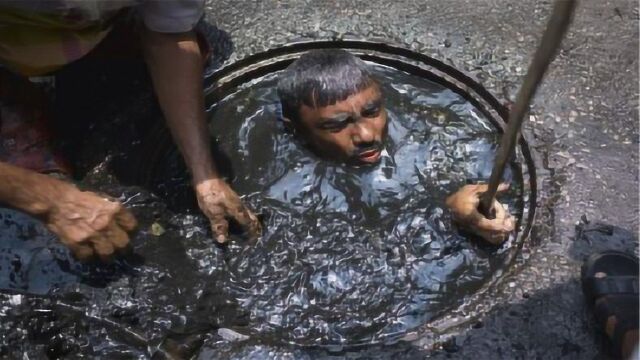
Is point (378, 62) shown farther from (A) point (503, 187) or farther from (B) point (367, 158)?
(A) point (503, 187)

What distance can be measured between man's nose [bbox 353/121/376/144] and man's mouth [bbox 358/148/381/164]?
0.18 ft

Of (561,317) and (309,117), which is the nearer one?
(561,317)

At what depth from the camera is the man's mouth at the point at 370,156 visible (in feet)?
10.9

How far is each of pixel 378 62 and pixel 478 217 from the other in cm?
102

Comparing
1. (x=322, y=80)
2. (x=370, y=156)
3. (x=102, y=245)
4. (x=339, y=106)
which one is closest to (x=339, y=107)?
(x=339, y=106)

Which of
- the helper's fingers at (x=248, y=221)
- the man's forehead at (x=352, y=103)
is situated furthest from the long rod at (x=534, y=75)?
the helper's fingers at (x=248, y=221)

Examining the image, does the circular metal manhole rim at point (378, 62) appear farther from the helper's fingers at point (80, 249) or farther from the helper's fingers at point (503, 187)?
the helper's fingers at point (80, 249)

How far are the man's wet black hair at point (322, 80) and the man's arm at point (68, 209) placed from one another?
3.03 ft

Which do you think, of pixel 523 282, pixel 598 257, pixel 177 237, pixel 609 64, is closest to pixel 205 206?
pixel 177 237

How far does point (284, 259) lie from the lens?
308 cm

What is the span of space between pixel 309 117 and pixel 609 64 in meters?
1.37

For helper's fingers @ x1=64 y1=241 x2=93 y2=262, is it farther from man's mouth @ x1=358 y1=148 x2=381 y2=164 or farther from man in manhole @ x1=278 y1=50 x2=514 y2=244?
man's mouth @ x1=358 y1=148 x2=381 y2=164

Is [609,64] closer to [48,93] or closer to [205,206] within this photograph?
[205,206]

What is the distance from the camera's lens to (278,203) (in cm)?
324
